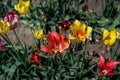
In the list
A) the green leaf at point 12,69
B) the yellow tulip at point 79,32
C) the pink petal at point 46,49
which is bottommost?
the green leaf at point 12,69

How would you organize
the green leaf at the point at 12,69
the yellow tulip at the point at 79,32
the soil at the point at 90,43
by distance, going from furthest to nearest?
the soil at the point at 90,43 → the green leaf at the point at 12,69 → the yellow tulip at the point at 79,32

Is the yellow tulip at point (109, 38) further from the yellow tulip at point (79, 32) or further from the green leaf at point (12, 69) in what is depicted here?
the green leaf at point (12, 69)

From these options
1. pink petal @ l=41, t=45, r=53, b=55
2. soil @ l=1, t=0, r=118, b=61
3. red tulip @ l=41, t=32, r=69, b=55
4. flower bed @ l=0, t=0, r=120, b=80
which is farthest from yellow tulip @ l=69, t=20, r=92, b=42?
soil @ l=1, t=0, r=118, b=61

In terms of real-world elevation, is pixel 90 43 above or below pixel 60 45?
below

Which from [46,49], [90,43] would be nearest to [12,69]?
[46,49]

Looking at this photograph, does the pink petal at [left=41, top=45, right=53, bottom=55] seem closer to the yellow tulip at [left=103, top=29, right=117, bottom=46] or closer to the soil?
the yellow tulip at [left=103, top=29, right=117, bottom=46]

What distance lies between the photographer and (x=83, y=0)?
4.74 meters

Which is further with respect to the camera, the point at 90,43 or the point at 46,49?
the point at 90,43

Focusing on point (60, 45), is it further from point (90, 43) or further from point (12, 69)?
point (90, 43)

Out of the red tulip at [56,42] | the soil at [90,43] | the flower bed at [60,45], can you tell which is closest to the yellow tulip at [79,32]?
the flower bed at [60,45]

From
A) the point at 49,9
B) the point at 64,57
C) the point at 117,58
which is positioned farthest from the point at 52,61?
the point at 49,9

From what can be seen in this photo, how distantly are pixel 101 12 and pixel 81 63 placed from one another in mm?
1263

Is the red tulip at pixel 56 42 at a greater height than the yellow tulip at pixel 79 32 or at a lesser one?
lesser

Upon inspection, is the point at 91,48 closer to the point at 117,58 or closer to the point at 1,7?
the point at 117,58
